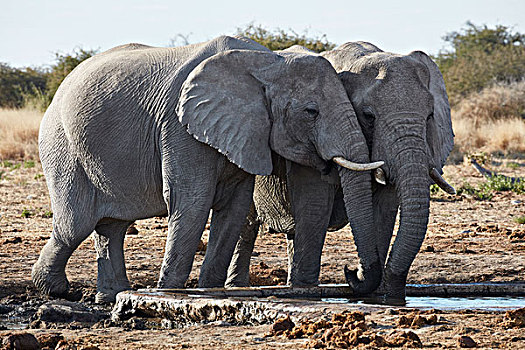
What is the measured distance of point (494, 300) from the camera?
7.30 metres

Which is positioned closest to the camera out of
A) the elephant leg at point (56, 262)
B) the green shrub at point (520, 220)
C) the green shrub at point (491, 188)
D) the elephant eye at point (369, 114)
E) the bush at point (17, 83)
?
the elephant eye at point (369, 114)

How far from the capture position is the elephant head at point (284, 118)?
277 inches

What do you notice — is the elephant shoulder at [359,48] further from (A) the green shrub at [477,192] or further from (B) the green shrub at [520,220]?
(A) the green shrub at [477,192]

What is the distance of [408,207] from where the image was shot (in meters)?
6.82

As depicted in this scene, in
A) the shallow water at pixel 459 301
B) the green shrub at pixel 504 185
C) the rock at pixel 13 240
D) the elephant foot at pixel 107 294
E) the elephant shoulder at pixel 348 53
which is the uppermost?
the elephant shoulder at pixel 348 53

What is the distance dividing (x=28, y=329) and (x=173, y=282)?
1.21m

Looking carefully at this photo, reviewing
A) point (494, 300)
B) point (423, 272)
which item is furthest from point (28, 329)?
point (423, 272)

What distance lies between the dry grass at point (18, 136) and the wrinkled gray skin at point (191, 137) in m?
10.8

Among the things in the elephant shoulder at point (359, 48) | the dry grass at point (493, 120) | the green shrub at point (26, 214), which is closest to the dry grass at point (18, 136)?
the green shrub at point (26, 214)

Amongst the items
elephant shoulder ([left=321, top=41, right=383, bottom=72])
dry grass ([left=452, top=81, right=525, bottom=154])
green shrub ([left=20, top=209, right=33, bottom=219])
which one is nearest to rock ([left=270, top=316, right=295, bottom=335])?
elephant shoulder ([left=321, top=41, right=383, bottom=72])

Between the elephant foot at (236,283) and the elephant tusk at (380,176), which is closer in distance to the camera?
the elephant tusk at (380,176)

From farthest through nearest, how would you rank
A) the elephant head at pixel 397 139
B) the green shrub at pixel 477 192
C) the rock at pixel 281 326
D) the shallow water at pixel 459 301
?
the green shrub at pixel 477 192
the shallow water at pixel 459 301
the elephant head at pixel 397 139
the rock at pixel 281 326

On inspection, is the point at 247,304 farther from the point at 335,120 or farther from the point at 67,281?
the point at 67,281

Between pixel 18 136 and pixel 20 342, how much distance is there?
48.6ft
